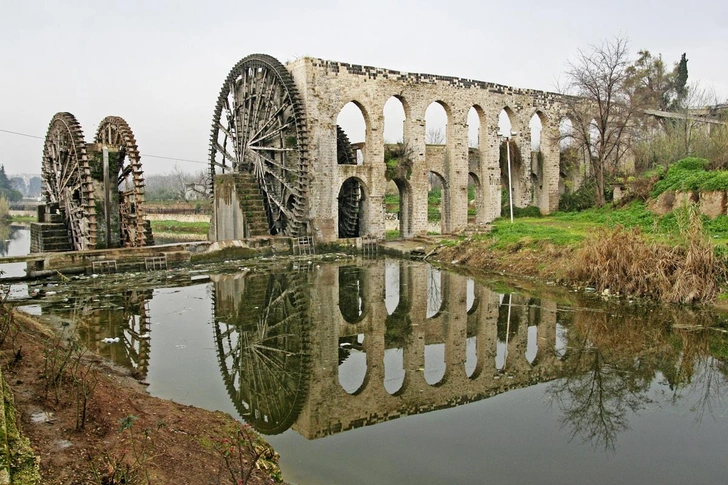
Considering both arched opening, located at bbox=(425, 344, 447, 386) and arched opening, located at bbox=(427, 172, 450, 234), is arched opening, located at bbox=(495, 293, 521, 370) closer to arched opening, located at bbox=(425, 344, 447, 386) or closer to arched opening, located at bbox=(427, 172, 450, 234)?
arched opening, located at bbox=(425, 344, 447, 386)

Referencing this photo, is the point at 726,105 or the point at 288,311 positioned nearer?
the point at 288,311

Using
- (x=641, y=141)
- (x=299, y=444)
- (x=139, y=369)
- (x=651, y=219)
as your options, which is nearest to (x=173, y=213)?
(x=641, y=141)

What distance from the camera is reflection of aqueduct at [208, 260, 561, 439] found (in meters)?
6.70

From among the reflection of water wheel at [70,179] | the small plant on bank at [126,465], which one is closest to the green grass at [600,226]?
the small plant on bank at [126,465]

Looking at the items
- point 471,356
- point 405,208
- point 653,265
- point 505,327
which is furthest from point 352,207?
point 471,356

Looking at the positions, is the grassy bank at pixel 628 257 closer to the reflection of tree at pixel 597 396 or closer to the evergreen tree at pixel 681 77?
the reflection of tree at pixel 597 396

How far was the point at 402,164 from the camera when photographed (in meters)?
22.0

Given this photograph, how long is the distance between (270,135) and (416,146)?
5391 millimetres

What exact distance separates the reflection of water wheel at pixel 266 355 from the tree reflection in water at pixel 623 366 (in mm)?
3052

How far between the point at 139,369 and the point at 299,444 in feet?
10.1

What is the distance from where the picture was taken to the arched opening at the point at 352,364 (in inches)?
288

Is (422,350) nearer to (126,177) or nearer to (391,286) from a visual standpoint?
(391,286)

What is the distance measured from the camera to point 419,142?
72.9 ft

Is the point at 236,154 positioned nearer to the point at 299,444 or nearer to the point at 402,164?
the point at 402,164
